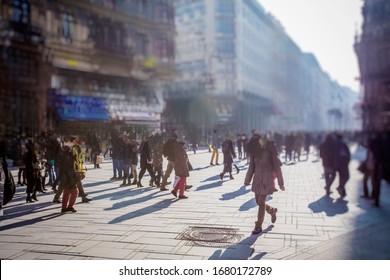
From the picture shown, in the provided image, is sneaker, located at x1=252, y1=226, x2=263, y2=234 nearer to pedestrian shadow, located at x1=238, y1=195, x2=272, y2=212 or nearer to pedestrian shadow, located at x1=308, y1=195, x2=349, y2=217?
pedestrian shadow, located at x1=238, y1=195, x2=272, y2=212

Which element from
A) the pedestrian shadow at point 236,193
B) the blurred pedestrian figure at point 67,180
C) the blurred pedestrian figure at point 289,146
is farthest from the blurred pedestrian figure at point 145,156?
the blurred pedestrian figure at point 289,146

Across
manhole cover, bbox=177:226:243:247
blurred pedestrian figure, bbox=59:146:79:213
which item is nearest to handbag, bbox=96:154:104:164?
blurred pedestrian figure, bbox=59:146:79:213

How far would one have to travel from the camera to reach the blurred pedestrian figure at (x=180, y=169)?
5.07 metres

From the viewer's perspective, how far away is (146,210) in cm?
538

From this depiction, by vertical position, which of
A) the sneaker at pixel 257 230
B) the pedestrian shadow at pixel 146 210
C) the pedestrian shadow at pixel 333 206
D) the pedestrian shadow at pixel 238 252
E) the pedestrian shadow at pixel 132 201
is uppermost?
the pedestrian shadow at pixel 333 206

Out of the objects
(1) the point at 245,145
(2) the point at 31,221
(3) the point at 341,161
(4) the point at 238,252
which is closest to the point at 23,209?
(2) the point at 31,221

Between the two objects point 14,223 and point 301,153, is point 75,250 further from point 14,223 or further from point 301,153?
point 301,153

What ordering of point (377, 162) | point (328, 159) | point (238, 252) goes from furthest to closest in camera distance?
1. point (328, 159)
2. point (377, 162)
3. point (238, 252)

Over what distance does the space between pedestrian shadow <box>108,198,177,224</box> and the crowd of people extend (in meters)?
0.22

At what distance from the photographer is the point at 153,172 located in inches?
216

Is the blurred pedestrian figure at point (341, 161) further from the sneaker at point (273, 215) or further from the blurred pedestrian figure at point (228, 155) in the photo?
the blurred pedestrian figure at point (228, 155)

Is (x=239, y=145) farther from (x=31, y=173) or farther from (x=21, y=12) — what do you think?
(x=21, y=12)

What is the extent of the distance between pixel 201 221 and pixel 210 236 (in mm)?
421

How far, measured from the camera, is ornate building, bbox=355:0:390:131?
3.90 m
